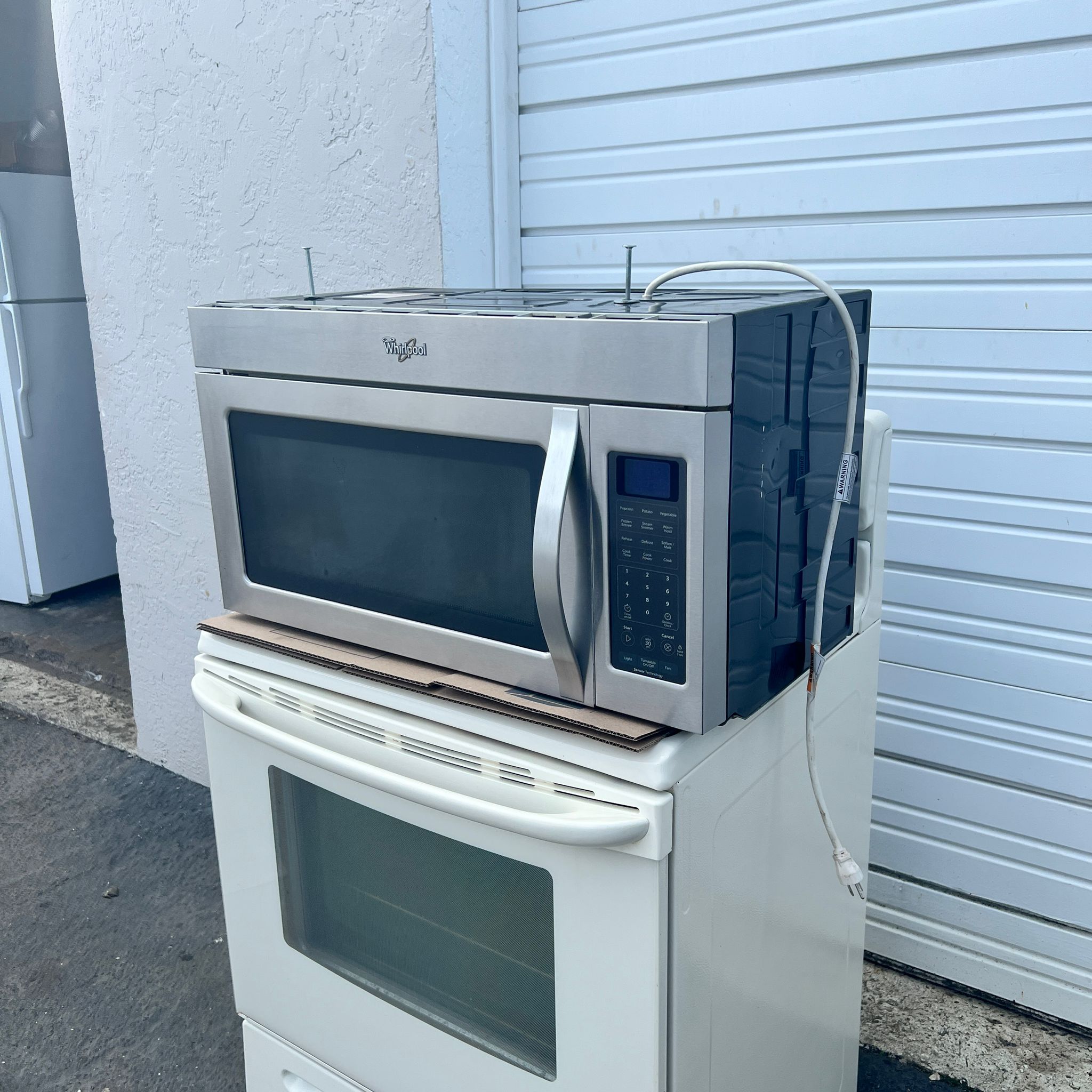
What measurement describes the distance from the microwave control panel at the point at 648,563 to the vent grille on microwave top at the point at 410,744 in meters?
0.16

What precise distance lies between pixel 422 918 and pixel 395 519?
505 mm

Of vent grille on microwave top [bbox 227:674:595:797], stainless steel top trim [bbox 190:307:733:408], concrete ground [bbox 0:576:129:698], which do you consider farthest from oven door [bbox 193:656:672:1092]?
concrete ground [bbox 0:576:129:698]

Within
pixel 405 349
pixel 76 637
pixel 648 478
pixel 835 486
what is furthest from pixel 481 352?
pixel 76 637

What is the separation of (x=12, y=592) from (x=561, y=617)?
4.00m

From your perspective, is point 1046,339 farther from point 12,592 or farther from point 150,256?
point 12,592

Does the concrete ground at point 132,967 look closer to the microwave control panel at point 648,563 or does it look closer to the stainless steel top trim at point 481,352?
the microwave control panel at point 648,563

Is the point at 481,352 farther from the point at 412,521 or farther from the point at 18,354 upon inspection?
the point at 18,354

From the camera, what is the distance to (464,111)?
2.09 metres

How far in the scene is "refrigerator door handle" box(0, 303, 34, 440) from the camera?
399 centimetres

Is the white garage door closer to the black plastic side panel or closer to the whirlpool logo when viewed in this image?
the black plastic side panel

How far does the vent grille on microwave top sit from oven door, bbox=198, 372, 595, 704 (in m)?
0.09

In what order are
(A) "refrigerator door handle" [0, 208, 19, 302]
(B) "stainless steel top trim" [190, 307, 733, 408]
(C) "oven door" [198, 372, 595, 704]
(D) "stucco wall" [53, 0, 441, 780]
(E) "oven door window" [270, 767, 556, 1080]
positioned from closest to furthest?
(B) "stainless steel top trim" [190, 307, 733, 408] < (C) "oven door" [198, 372, 595, 704] < (E) "oven door window" [270, 767, 556, 1080] < (D) "stucco wall" [53, 0, 441, 780] < (A) "refrigerator door handle" [0, 208, 19, 302]

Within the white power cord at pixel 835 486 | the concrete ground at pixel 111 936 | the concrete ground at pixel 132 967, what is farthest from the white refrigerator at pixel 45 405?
the white power cord at pixel 835 486

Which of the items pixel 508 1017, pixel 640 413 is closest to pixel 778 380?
pixel 640 413
